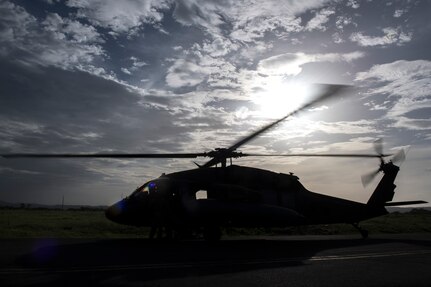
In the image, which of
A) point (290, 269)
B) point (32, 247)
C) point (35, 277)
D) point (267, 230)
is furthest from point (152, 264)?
point (267, 230)

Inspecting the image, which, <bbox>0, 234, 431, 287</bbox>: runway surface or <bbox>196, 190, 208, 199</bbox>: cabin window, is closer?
<bbox>0, 234, 431, 287</bbox>: runway surface

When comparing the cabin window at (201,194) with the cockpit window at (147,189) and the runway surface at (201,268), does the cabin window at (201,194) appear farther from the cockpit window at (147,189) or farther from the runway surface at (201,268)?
the runway surface at (201,268)

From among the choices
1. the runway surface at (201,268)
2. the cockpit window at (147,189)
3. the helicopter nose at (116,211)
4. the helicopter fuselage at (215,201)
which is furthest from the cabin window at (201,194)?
the runway surface at (201,268)

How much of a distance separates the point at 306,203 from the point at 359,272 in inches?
453

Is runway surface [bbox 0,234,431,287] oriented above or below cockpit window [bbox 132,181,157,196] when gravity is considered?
below

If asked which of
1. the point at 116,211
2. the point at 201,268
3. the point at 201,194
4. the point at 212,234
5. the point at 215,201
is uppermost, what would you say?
the point at 201,194

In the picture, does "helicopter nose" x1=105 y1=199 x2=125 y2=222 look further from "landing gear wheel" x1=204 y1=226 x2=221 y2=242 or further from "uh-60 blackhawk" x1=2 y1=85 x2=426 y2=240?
"landing gear wheel" x1=204 y1=226 x2=221 y2=242

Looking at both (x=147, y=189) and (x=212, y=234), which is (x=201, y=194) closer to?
(x=212, y=234)

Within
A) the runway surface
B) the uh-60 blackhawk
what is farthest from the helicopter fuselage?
the runway surface

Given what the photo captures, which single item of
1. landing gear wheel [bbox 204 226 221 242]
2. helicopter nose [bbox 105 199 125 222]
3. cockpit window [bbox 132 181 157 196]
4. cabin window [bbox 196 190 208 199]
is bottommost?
landing gear wheel [bbox 204 226 221 242]

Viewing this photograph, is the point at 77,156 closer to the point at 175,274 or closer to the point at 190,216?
the point at 190,216

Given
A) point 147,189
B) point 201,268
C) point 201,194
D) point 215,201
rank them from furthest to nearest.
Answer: point 201,194 < point 147,189 < point 215,201 < point 201,268

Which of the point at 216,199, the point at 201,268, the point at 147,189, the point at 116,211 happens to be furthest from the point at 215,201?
the point at 201,268

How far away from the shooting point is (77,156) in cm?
1638
